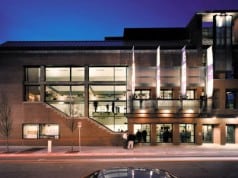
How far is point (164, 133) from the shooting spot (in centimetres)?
3838

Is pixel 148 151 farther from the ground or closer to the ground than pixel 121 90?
closer to the ground

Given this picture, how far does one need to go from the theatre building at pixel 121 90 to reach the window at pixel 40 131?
11cm

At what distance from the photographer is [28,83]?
3856cm

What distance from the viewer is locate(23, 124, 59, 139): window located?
124 feet

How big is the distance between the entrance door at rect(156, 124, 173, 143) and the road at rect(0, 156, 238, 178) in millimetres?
10738

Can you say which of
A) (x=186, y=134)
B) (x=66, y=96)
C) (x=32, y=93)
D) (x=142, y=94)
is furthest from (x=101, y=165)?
(x=32, y=93)

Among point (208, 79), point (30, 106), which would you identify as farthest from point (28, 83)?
point (208, 79)

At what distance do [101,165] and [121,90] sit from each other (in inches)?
641

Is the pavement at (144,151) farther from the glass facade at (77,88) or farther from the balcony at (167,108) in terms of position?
the glass facade at (77,88)

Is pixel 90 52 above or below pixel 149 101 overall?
above

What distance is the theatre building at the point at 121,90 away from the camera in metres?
37.0

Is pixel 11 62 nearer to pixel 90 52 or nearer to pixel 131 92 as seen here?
pixel 90 52

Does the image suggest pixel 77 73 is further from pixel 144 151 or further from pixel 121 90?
pixel 144 151

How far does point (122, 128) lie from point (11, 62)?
47.0 feet
